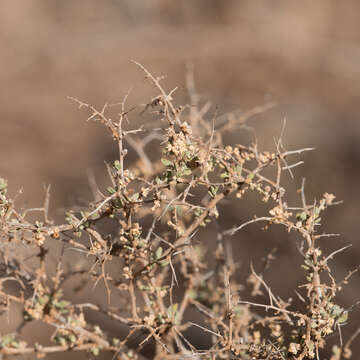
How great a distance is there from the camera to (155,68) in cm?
458

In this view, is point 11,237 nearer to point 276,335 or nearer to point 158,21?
point 276,335

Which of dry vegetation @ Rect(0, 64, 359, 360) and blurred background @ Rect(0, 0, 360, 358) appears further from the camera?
blurred background @ Rect(0, 0, 360, 358)

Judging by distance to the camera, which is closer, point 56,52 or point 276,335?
point 276,335

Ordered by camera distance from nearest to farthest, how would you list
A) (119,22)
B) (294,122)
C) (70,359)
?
1. (70,359)
2. (294,122)
3. (119,22)

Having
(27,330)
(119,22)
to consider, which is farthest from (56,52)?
(27,330)

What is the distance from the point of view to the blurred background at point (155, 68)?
4.02 m

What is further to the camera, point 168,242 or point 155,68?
point 155,68

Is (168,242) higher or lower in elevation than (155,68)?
higher

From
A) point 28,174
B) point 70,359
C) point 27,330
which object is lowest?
point 27,330

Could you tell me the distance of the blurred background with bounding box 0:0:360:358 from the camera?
4.02 m

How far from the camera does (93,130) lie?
172 inches

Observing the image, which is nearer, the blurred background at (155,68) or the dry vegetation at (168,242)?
the dry vegetation at (168,242)

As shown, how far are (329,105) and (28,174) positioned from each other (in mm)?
2588

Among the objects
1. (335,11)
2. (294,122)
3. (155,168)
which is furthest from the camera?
(335,11)
